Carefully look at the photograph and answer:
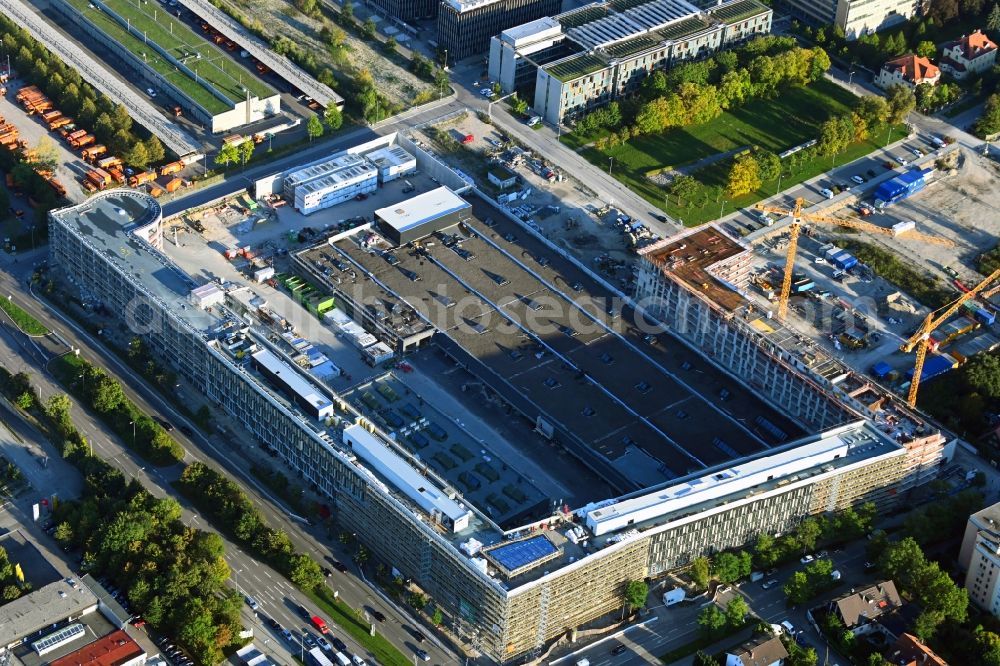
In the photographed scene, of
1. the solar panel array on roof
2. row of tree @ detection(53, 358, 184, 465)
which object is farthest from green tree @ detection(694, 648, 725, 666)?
row of tree @ detection(53, 358, 184, 465)

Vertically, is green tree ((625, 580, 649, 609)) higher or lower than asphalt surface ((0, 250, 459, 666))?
higher

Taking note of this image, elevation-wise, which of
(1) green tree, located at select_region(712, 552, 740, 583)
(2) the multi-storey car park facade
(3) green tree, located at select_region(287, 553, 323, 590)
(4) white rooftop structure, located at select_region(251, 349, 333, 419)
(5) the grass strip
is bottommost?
(5) the grass strip

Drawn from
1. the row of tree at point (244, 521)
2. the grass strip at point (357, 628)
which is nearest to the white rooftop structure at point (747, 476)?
the grass strip at point (357, 628)

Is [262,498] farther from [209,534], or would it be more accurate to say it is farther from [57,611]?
[57,611]

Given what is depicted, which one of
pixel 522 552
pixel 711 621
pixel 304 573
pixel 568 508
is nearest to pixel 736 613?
pixel 711 621

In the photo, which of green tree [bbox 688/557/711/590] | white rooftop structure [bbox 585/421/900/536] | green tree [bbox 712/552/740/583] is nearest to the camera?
white rooftop structure [bbox 585/421/900/536]

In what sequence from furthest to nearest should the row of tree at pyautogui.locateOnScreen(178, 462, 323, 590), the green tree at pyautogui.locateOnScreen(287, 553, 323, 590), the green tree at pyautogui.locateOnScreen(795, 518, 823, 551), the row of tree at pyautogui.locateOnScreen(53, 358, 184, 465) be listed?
1. the row of tree at pyautogui.locateOnScreen(53, 358, 184, 465)
2. the green tree at pyautogui.locateOnScreen(795, 518, 823, 551)
3. the row of tree at pyautogui.locateOnScreen(178, 462, 323, 590)
4. the green tree at pyautogui.locateOnScreen(287, 553, 323, 590)

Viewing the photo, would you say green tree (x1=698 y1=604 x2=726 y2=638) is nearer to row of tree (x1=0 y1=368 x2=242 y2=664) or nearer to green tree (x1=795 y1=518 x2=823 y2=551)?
→ green tree (x1=795 y1=518 x2=823 y2=551)

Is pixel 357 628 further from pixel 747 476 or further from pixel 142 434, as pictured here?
pixel 747 476

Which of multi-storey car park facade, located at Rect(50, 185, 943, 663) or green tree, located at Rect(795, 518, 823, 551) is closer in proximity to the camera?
multi-storey car park facade, located at Rect(50, 185, 943, 663)
